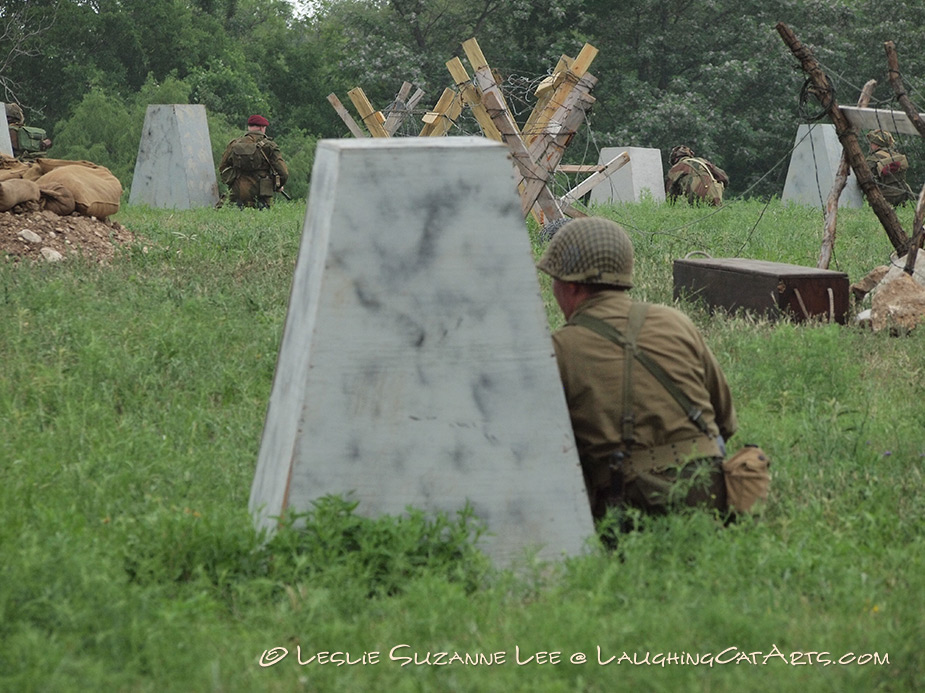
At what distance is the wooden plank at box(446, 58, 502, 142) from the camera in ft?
39.5

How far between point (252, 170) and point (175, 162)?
1202 millimetres

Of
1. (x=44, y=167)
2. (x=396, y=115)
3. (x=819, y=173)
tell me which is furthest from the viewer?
(x=819, y=173)

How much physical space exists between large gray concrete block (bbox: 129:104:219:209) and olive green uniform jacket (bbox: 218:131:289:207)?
45 centimetres

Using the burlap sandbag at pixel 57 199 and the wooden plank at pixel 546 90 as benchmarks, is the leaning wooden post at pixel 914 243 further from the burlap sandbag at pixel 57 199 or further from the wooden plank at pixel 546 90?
the burlap sandbag at pixel 57 199

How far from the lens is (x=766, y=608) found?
341 centimetres

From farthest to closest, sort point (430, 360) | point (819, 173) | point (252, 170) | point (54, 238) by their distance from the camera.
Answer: point (819, 173) → point (252, 170) → point (54, 238) → point (430, 360)

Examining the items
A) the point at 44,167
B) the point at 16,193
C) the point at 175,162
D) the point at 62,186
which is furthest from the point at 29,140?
the point at 16,193

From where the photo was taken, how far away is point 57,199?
1074cm

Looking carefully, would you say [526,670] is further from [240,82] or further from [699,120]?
[240,82]

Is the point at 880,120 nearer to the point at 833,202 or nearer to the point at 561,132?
the point at 833,202

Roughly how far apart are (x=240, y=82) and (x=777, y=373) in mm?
31543

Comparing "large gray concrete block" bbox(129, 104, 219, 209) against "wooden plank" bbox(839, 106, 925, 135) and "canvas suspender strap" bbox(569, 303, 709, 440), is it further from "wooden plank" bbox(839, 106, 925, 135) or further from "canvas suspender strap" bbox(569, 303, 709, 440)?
"canvas suspender strap" bbox(569, 303, 709, 440)

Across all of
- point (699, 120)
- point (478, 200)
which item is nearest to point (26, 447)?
point (478, 200)

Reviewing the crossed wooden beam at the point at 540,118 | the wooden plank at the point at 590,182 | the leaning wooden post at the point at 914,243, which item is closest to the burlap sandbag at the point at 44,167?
the crossed wooden beam at the point at 540,118
